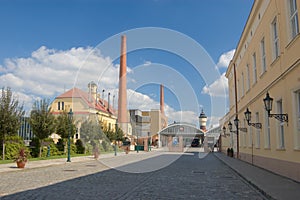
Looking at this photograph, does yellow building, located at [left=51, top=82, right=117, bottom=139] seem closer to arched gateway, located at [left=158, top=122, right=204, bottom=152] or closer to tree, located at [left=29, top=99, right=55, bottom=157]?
arched gateway, located at [left=158, top=122, right=204, bottom=152]

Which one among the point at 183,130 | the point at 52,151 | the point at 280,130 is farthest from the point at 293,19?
the point at 183,130

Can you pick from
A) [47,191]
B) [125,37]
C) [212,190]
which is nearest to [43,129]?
[47,191]

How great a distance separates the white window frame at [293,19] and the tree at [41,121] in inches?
900

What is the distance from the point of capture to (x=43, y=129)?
28875 mm

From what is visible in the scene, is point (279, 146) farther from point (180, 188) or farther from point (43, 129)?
point (43, 129)

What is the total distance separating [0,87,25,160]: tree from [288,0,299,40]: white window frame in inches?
789

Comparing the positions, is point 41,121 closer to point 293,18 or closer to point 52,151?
point 52,151

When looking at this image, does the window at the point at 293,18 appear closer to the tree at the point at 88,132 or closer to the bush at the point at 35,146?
the bush at the point at 35,146

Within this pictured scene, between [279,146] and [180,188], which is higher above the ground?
[279,146]

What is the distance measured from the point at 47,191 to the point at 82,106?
2126 inches

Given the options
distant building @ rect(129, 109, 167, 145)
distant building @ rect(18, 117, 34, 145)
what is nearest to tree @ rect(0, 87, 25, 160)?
distant building @ rect(18, 117, 34, 145)

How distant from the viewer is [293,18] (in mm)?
12125

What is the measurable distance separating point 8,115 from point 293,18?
20.2 metres

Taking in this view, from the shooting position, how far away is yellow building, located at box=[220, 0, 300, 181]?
39.1 ft
